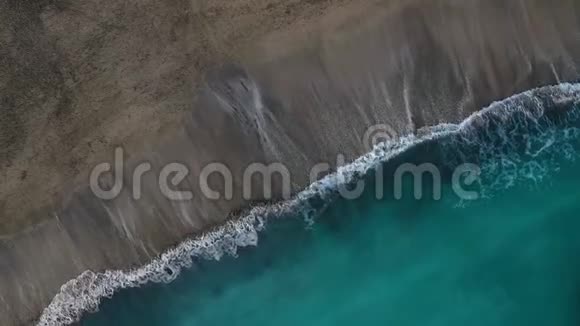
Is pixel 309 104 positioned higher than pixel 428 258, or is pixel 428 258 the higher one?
pixel 309 104

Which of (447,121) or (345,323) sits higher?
(447,121)

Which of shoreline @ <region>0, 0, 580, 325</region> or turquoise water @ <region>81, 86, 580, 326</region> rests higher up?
shoreline @ <region>0, 0, 580, 325</region>

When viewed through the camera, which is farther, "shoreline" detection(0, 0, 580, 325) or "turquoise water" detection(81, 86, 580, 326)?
"turquoise water" detection(81, 86, 580, 326)

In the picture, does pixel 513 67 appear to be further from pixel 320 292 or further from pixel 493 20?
pixel 320 292

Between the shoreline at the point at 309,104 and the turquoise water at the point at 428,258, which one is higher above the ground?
the shoreline at the point at 309,104

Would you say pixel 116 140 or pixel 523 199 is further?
pixel 523 199

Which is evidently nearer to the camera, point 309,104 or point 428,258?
point 309,104

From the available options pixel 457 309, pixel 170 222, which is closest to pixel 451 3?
pixel 457 309

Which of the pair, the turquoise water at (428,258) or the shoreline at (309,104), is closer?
the shoreline at (309,104)
